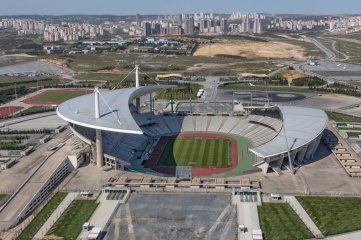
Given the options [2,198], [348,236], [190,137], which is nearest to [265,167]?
[348,236]

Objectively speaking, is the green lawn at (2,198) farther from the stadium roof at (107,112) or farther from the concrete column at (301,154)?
the concrete column at (301,154)

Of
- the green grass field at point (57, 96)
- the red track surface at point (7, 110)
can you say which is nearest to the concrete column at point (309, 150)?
the red track surface at point (7, 110)

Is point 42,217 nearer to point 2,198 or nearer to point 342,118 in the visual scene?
point 2,198

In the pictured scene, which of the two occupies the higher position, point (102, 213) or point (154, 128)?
point (154, 128)

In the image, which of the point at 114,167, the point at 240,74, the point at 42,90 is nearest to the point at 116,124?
the point at 114,167

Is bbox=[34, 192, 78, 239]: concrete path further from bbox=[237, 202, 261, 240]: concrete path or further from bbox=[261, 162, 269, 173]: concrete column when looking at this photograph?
bbox=[261, 162, 269, 173]: concrete column

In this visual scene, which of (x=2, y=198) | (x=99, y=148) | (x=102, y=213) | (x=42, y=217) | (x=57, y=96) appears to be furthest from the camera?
(x=57, y=96)

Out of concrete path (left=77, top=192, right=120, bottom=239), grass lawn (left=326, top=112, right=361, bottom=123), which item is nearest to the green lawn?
concrete path (left=77, top=192, right=120, bottom=239)
